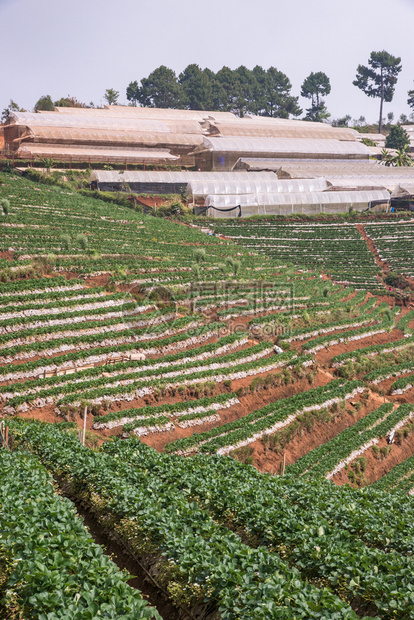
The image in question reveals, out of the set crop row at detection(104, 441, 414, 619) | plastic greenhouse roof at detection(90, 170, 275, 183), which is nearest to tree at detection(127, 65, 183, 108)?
plastic greenhouse roof at detection(90, 170, 275, 183)

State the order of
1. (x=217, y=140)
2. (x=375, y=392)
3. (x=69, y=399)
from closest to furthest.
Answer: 1. (x=69, y=399)
2. (x=375, y=392)
3. (x=217, y=140)

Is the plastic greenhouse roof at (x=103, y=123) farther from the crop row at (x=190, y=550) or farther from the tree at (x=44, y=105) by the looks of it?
the crop row at (x=190, y=550)

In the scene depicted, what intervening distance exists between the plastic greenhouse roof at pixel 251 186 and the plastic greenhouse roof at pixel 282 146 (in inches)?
323

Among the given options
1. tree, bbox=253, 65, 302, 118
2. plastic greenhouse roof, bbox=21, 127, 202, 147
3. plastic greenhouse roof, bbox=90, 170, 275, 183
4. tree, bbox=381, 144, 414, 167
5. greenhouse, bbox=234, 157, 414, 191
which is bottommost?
plastic greenhouse roof, bbox=90, 170, 275, 183

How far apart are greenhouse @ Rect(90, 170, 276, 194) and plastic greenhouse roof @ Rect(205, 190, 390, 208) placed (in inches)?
172

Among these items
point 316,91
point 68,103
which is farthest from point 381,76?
point 68,103

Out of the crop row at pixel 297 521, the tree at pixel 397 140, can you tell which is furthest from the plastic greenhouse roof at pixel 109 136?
the crop row at pixel 297 521

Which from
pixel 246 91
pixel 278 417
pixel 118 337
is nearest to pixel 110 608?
pixel 278 417

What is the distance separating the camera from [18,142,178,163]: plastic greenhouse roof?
6397 cm

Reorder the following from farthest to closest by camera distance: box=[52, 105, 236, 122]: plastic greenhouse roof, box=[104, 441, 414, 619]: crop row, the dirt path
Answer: box=[52, 105, 236, 122]: plastic greenhouse roof, the dirt path, box=[104, 441, 414, 619]: crop row

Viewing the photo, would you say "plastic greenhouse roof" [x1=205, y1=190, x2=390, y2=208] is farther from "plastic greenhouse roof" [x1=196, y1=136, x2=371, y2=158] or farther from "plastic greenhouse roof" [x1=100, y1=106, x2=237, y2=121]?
"plastic greenhouse roof" [x1=100, y1=106, x2=237, y2=121]

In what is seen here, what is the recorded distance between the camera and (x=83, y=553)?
8.18 meters

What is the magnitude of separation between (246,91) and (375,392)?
11210cm

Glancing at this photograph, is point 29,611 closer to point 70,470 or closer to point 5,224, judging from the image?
point 70,470
